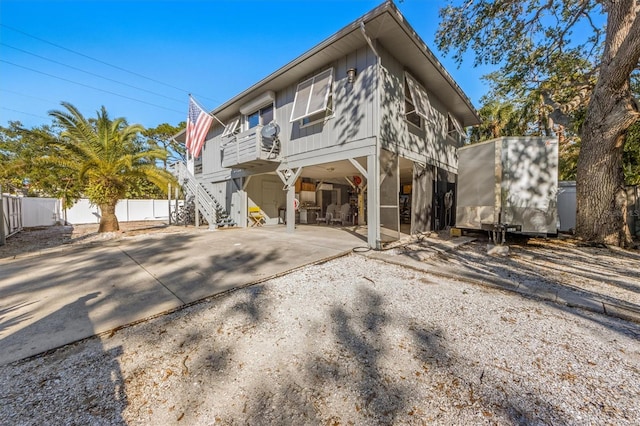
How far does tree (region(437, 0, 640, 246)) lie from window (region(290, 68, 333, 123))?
17.2ft

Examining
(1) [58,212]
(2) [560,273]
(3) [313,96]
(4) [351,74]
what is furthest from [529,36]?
(1) [58,212]

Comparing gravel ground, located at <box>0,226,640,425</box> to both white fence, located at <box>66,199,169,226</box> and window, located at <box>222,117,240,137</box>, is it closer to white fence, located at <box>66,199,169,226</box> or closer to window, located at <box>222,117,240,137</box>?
window, located at <box>222,117,240,137</box>

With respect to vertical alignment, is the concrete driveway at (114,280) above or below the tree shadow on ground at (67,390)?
above

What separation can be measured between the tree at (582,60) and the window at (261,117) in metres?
6.91

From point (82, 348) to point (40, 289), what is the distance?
2.34 meters

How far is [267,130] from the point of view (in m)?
8.48

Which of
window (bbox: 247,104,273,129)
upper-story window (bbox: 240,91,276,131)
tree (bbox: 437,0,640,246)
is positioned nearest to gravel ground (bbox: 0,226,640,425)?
tree (bbox: 437,0,640,246)

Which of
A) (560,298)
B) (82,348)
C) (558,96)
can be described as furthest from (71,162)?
(558,96)

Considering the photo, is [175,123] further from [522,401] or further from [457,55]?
[522,401]

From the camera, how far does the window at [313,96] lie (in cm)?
705

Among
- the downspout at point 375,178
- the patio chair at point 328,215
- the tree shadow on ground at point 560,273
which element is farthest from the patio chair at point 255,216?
the tree shadow on ground at point 560,273

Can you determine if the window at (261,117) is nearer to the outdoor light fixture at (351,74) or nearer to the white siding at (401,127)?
the outdoor light fixture at (351,74)

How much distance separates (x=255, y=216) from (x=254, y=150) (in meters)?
3.98

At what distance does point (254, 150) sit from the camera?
8398mm
